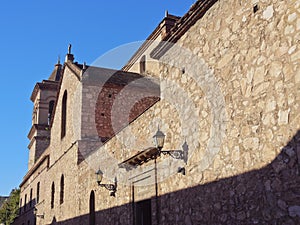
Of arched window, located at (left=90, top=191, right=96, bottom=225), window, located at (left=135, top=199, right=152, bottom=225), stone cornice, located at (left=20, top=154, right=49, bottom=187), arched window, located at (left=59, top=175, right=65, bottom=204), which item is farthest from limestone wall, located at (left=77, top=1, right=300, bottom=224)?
stone cornice, located at (left=20, top=154, right=49, bottom=187)

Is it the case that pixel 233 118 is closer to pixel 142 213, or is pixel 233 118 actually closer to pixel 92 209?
pixel 142 213

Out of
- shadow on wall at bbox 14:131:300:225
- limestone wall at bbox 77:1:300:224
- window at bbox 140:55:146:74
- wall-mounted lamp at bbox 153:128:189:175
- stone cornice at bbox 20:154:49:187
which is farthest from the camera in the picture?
stone cornice at bbox 20:154:49:187

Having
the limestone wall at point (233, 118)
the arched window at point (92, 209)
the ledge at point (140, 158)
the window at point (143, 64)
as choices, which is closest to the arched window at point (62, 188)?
the arched window at point (92, 209)

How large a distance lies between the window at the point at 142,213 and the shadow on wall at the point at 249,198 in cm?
166

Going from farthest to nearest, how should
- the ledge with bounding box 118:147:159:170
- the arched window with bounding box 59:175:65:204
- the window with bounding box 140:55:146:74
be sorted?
the window with bounding box 140:55:146:74 → the arched window with bounding box 59:175:65:204 → the ledge with bounding box 118:147:159:170

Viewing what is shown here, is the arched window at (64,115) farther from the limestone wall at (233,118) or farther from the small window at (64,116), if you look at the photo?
the limestone wall at (233,118)

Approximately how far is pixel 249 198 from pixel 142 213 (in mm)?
4188

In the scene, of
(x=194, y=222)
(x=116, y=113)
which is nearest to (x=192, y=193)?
(x=194, y=222)

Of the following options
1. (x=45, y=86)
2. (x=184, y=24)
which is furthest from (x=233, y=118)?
(x=45, y=86)

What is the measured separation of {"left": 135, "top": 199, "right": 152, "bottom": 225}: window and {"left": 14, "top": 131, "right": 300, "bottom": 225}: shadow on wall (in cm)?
166

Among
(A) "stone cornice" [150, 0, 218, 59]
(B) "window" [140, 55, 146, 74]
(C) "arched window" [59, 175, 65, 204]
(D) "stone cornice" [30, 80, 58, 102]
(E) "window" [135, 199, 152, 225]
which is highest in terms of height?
(D) "stone cornice" [30, 80, 58, 102]

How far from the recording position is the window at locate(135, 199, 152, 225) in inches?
327

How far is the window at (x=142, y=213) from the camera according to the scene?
8.30 m

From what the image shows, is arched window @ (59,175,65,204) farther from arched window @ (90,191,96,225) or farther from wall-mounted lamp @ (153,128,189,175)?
wall-mounted lamp @ (153,128,189,175)
